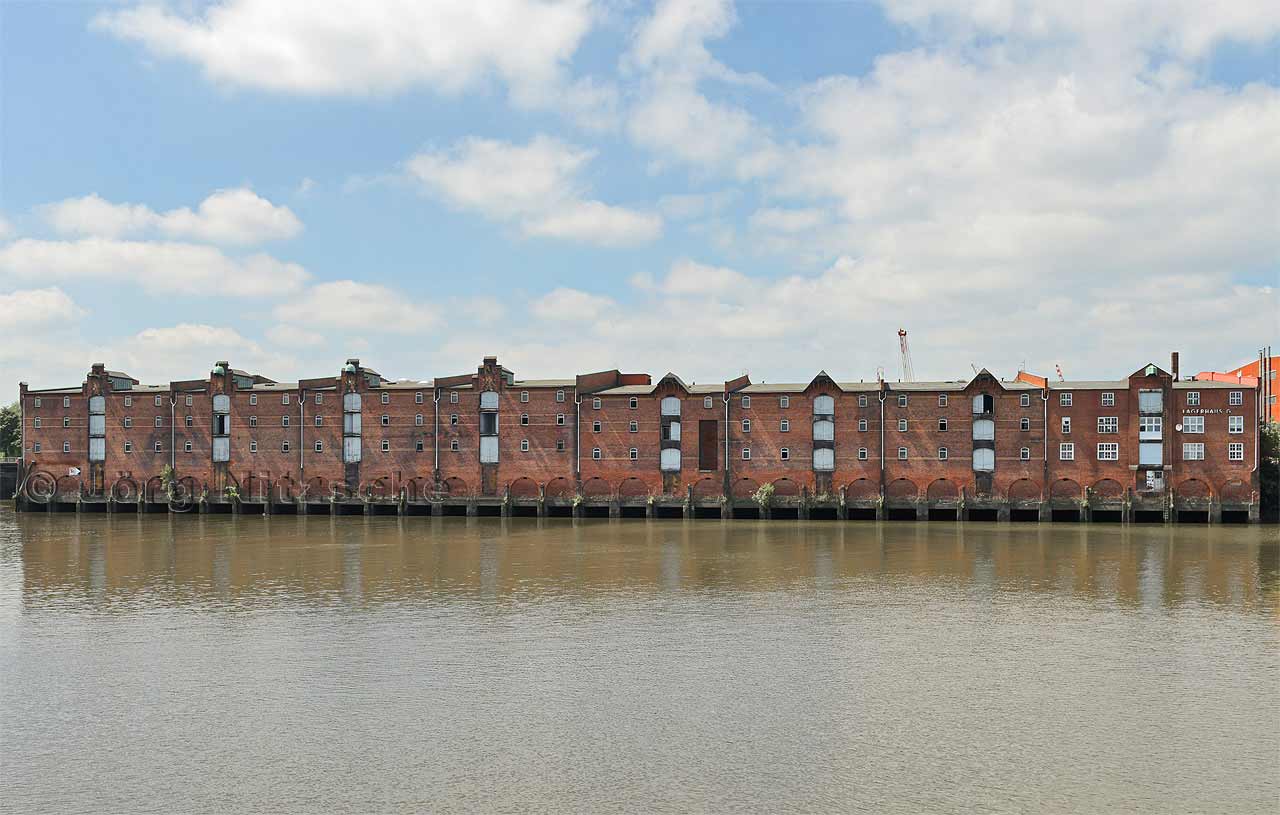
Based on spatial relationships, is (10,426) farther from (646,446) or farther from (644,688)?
(644,688)

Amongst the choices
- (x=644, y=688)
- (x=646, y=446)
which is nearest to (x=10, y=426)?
(x=646, y=446)

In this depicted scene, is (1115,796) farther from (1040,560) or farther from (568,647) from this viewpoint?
(1040,560)

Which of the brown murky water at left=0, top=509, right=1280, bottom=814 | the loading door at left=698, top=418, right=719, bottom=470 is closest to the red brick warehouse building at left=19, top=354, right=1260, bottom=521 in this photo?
the loading door at left=698, top=418, right=719, bottom=470

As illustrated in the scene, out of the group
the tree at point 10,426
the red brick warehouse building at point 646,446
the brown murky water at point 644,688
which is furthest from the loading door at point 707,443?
the tree at point 10,426

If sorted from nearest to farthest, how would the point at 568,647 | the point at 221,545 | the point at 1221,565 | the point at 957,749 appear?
the point at 957,749
the point at 568,647
the point at 1221,565
the point at 221,545

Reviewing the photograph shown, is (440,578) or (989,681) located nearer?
(989,681)

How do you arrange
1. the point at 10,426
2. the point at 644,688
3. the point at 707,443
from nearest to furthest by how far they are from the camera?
1. the point at 644,688
2. the point at 707,443
3. the point at 10,426

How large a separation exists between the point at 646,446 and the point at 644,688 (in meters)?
57.7

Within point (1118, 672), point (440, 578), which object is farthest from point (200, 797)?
point (440, 578)

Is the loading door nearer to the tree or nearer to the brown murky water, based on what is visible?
the brown murky water

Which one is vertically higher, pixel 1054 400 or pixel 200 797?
pixel 1054 400

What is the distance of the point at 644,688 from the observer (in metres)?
25.7

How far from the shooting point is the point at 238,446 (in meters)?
91.1

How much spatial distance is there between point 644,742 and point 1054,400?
63711 mm
